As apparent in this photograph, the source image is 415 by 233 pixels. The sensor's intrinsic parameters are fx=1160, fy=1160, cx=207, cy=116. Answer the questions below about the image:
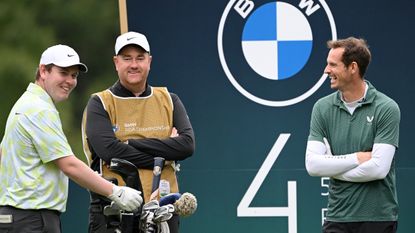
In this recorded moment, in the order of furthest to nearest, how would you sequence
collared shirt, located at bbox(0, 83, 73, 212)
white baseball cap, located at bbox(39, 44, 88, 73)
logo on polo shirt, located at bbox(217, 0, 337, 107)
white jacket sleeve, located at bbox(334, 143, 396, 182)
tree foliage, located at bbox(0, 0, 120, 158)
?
tree foliage, located at bbox(0, 0, 120, 158) < logo on polo shirt, located at bbox(217, 0, 337, 107) < white jacket sleeve, located at bbox(334, 143, 396, 182) < white baseball cap, located at bbox(39, 44, 88, 73) < collared shirt, located at bbox(0, 83, 73, 212)

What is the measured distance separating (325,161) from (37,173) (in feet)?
4.73

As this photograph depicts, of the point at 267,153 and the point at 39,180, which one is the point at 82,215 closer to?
the point at 267,153

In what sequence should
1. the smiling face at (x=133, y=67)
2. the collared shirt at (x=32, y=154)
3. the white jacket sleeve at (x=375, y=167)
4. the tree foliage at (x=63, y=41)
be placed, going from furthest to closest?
the tree foliage at (x=63, y=41) < the smiling face at (x=133, y=67) < the white jacket sleeve at (x=375, y=167) < the collared shirt at (x=32, y=154)

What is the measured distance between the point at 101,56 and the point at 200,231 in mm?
1384

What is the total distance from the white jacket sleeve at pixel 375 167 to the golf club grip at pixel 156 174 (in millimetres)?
910

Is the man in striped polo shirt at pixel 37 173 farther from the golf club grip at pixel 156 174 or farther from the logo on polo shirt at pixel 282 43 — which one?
the logo on polo shirt at pixel 282 43

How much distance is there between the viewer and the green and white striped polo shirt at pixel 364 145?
573cm

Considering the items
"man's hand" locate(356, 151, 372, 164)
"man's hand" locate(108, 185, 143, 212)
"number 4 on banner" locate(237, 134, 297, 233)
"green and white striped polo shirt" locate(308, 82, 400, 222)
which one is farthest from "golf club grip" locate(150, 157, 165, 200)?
"number 4 on banner" locate(237, 134, 297, 233)

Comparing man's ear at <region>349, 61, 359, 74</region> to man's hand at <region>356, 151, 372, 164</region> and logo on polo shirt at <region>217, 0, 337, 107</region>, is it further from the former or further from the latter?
logo on polo shirt at <region>217, 0, 337, 107</region>

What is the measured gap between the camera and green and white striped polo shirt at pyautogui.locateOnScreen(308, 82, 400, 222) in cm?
573

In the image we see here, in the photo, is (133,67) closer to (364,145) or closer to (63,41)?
(364,145)

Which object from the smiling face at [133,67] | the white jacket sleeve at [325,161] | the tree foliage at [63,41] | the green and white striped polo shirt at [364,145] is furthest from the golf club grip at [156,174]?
the tree foliage at [63,41]

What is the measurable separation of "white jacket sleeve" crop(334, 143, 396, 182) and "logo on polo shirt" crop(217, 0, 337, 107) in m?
1.81

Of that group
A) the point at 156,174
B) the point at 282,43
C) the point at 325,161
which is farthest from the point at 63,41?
the point at 325,161
